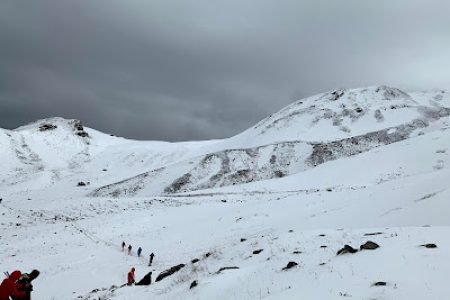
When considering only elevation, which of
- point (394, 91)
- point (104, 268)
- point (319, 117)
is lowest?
point (104, 268)

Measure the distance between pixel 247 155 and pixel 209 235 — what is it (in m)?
63.6

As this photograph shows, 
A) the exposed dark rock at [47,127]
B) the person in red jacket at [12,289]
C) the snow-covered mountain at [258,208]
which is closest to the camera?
the person in red jacket at [12,289]

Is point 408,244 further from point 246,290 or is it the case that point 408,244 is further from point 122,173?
point 122,173

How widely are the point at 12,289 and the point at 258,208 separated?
3894 centimetres

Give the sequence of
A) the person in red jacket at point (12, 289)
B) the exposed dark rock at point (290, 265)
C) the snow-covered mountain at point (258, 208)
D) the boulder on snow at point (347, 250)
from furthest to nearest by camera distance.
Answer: the boulder on snow at point (347, 250) < the exposed dark rock at point (290, 265) < the snow-covered mountain at point (258, 208) < the person in red jacket at point (12, 289)

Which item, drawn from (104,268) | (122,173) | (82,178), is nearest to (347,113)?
(122,173)

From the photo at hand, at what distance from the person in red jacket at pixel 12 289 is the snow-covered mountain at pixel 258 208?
501cm

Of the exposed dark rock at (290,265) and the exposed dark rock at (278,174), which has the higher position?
the exposed dark rock at (278,174)

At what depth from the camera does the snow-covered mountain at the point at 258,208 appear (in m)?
13.8

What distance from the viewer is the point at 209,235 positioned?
42.1 meters

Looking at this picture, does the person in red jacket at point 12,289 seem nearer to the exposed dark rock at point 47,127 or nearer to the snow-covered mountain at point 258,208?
the snow-covered mountain at point 258,208

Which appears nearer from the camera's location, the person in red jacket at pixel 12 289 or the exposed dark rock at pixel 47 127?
the person in red jacket at pixel 12 289

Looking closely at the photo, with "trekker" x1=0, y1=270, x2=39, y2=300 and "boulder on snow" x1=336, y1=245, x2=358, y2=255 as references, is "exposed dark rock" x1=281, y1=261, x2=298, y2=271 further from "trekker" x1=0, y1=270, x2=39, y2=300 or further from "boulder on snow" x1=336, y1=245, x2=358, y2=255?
"trekker" x1=0, y1=270, x2=39, y2=300

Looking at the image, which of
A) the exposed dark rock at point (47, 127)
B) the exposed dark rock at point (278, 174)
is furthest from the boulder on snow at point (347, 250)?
the exposed dark rock at point (47, 127)
